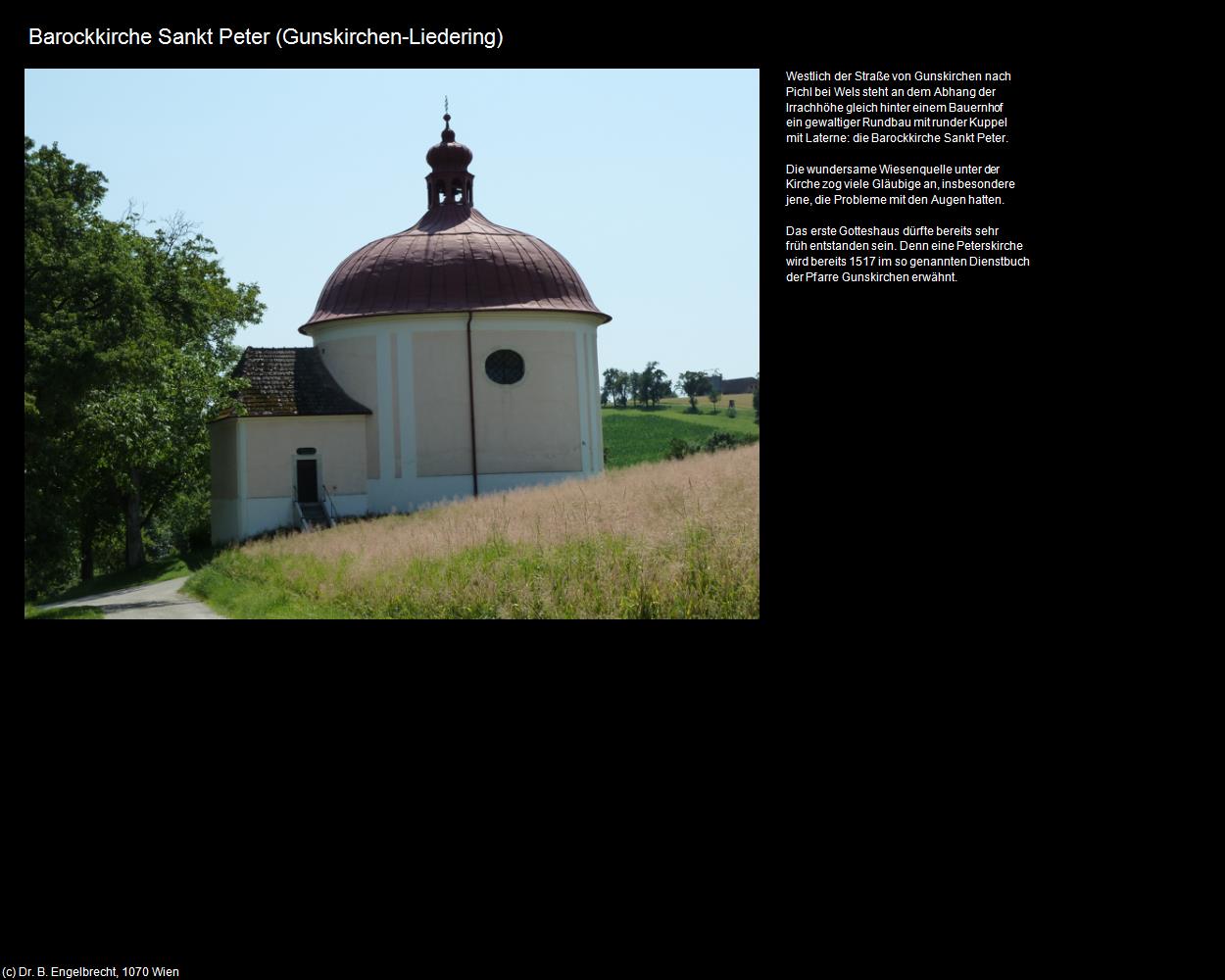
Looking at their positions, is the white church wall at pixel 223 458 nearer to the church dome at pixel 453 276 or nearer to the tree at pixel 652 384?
the church dome at pixel 453 276

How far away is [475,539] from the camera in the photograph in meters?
12.5

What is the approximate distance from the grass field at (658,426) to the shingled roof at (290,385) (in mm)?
21168

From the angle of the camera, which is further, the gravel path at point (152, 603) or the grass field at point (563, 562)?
the gravel path at point (152, 603)

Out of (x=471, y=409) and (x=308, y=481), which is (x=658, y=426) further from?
(x=308, y=481)

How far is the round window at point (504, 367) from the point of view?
2644 centimetres

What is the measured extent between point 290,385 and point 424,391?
3389mm

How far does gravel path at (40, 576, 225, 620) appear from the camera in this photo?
15750mm

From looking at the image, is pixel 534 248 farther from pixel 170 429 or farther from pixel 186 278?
pixel 170 429

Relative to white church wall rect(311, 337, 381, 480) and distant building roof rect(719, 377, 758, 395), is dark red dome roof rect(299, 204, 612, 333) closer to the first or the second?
white church wall rect(311, 337, 381, 480)

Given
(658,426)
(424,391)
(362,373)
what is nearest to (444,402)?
(424,391)

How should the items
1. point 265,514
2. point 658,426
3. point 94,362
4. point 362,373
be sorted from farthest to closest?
1. point 658,426
2. point 362,373
3. point 265,514
4. point 94,362

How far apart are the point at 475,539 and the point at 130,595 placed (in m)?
11.4

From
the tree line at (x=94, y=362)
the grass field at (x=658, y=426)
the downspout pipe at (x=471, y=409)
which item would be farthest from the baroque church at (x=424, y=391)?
the grass field at (x=658, y=426)

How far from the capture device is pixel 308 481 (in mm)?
25516
